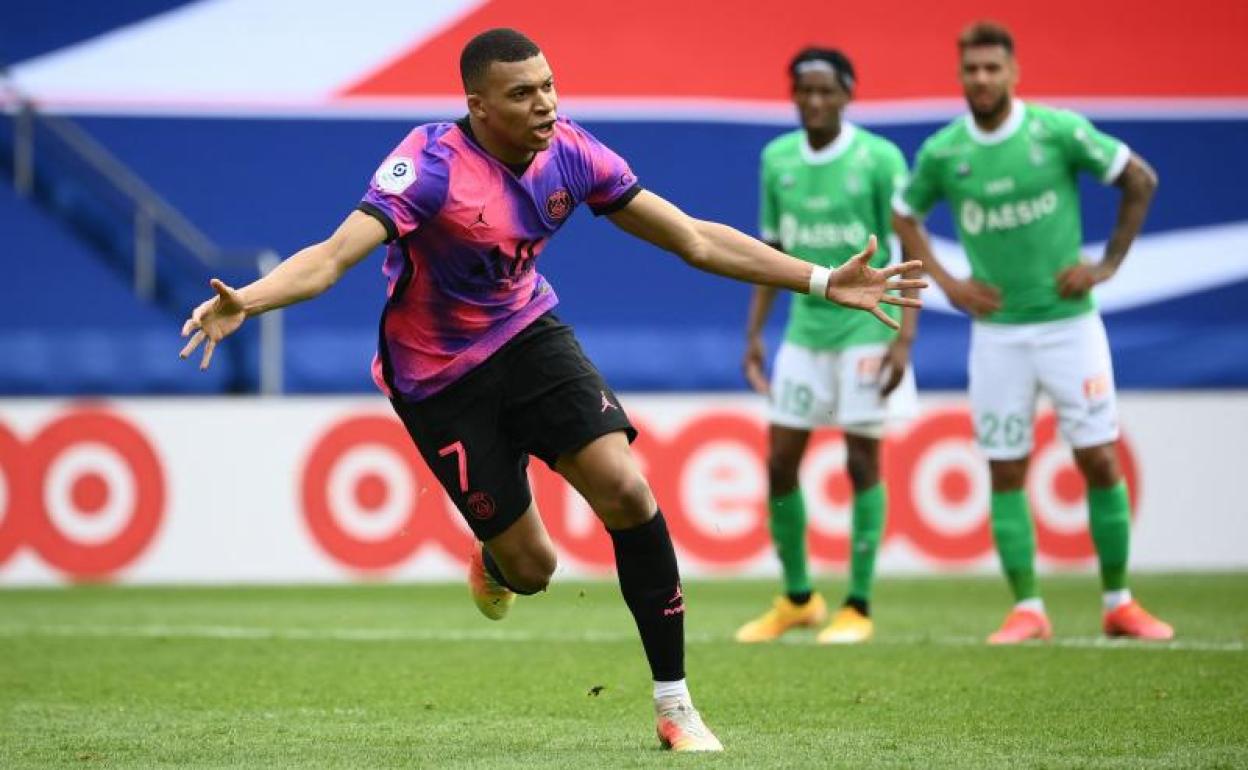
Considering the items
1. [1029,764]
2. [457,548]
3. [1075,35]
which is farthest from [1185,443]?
[1029,764]

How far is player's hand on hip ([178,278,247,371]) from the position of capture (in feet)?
17.6

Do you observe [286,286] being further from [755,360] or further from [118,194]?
[118,194]

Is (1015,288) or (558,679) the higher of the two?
(1015,288)

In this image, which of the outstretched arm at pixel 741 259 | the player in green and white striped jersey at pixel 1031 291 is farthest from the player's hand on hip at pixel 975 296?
the outstretched arm at pixel 741 259

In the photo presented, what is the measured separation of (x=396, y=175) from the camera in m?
6.05

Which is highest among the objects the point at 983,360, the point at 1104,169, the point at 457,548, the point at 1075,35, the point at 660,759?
the point at 1075,35

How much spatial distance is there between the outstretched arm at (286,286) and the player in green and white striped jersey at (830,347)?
4.46 meters

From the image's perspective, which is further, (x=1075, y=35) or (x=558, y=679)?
(x=1075, y=35)

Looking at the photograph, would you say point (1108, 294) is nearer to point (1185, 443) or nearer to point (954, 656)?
point (1185, 443)

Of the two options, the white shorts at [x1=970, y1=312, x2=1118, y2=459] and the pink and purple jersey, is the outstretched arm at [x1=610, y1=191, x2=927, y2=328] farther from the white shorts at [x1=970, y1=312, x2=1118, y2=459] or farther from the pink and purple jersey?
the white shorts at [x1=970, y1=312, x2=1118, y2=459]

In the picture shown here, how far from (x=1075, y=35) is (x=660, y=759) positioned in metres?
12.1

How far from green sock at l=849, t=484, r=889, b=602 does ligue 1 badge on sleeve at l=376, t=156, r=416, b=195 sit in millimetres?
4397

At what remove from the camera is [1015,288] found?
31.3 feet

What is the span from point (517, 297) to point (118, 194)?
9800 mm
